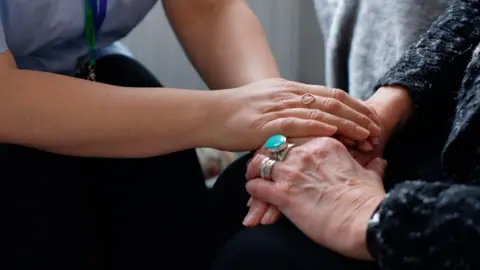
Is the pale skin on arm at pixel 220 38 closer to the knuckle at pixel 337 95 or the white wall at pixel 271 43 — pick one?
the knuckle at pixel 337 95

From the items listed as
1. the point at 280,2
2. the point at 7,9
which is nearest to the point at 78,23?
the point at 7,9

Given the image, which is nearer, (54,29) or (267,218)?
(267,218)

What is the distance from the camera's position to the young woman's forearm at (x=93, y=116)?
924mm

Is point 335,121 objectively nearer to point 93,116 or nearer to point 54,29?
point 93,116

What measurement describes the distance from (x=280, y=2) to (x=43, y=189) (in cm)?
114


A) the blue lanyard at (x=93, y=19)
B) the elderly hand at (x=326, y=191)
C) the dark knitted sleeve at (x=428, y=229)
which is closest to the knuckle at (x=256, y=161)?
the elderly hand at (x=326, y=191)

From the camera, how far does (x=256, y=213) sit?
86cm

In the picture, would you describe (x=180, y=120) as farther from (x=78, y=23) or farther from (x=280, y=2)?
(x=280, y=2)

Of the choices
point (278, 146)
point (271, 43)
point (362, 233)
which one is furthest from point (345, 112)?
point (271, 43)

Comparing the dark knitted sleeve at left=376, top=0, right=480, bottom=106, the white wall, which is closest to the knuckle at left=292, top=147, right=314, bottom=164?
the dark knitted sleeve at left=376, top=0, right=480, bottom=106

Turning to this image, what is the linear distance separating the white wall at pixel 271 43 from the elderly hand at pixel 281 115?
34.9 inches

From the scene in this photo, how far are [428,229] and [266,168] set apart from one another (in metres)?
0.27

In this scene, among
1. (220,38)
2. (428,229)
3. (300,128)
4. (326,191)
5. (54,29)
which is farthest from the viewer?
(220,38)

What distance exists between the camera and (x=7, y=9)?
979 millimetres
